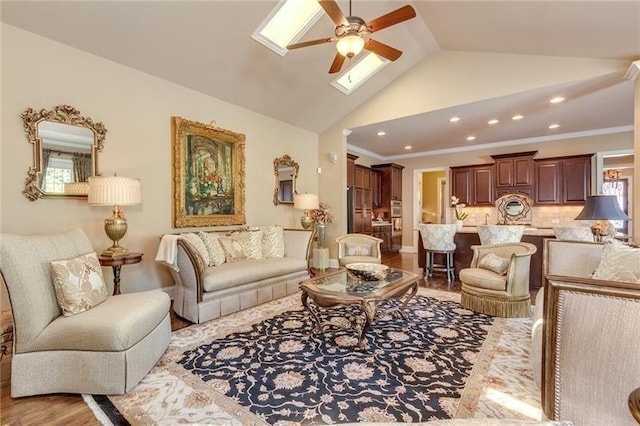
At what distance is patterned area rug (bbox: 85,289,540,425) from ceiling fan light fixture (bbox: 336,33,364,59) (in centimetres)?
266

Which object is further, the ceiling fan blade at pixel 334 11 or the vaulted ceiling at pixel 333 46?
the vaulted ceiling at pixel 333 46

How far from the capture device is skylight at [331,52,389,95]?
481 cm

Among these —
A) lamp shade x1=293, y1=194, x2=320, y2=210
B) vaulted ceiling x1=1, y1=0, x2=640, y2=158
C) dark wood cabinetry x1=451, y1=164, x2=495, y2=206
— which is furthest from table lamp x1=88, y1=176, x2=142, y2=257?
dark wood cabinetry x1=451, y1=164, x2=495, y2=206

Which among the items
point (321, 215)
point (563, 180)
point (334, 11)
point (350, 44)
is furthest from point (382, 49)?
point (563, 180)

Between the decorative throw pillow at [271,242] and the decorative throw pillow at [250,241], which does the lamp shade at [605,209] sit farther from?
the decorative throw pillow at [250,241]

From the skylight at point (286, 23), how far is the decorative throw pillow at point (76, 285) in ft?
10.1

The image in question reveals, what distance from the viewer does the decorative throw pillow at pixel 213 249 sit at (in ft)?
11.6

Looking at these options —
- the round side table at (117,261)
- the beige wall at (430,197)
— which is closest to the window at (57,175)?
the round side table at (117,261)

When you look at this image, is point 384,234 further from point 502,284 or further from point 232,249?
point 232,249

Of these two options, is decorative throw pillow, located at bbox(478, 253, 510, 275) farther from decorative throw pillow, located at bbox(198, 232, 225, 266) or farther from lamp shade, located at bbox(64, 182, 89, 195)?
lamp shade, located at bbox(64, 182, 89, 195)

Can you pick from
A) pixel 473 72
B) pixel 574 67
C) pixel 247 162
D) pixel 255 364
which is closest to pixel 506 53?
pixel 473 72

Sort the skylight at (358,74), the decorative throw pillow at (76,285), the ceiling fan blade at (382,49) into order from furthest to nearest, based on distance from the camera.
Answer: the skylight at (358,74) → the ceiling fan blade at (382,49) → the decorative throw pillow at (76,285)

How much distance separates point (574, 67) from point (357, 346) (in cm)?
432

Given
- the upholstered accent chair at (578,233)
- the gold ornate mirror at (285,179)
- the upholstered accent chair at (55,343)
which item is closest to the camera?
the upholstered accent chair at (55,343)
